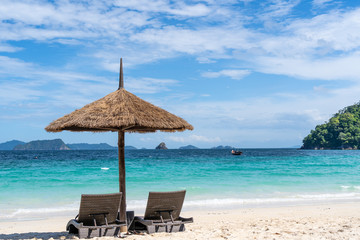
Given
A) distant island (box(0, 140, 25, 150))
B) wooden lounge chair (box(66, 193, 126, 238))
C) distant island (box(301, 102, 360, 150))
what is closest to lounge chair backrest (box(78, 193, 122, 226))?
wooden lounge chair (box(66, 193, 126, 238))

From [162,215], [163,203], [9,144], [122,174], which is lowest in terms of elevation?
[162,215]

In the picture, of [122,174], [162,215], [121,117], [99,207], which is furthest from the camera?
[162,215]

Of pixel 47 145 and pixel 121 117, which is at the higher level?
pixel 47 145

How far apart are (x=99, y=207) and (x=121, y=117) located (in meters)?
1.39

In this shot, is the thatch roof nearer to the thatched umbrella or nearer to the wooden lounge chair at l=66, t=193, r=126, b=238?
the thatched umbrella

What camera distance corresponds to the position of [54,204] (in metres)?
10.5

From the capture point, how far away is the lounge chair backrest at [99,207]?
17.0 feet

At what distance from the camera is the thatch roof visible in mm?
5098

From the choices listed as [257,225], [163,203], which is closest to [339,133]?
[257,225]

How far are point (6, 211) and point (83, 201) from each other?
5.51 metres

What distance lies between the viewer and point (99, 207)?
5316mm

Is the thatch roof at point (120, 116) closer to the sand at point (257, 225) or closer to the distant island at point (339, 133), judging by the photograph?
the sand at point (257, 225)

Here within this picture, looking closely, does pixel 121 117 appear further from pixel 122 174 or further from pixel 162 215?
pixel 162 215

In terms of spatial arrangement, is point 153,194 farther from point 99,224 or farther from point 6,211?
point 6,211
